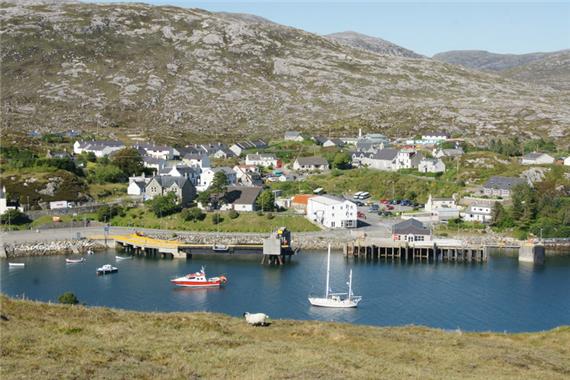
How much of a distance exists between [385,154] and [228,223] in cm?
3360

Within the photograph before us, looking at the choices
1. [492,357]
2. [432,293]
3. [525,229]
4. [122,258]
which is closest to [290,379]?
[492,357]

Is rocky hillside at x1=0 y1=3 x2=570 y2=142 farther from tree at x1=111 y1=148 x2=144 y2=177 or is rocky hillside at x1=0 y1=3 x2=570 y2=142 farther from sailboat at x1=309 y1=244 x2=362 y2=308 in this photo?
sailboat at x1=309 y1=244 x2=362 y2=308

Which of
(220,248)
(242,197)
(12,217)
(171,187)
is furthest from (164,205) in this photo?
(12,217)

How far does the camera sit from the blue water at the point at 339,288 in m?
41.1

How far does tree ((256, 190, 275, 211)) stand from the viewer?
223 ft

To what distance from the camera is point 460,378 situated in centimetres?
1816

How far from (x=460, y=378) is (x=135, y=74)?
13499 centimetres

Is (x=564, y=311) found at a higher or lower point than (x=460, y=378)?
lower

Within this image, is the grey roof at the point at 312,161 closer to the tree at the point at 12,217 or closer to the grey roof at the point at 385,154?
the grey roof at the point at 385,154

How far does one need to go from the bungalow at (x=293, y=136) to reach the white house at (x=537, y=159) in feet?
117

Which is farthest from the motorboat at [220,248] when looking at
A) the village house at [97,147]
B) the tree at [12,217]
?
the village house at [97,147]

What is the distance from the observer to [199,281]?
47.4 meters

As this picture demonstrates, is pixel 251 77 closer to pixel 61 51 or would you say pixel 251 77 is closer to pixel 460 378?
pixel 61 51

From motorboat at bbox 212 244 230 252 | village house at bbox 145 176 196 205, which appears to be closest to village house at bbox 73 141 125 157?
village house at bbox 145 176 196 205
